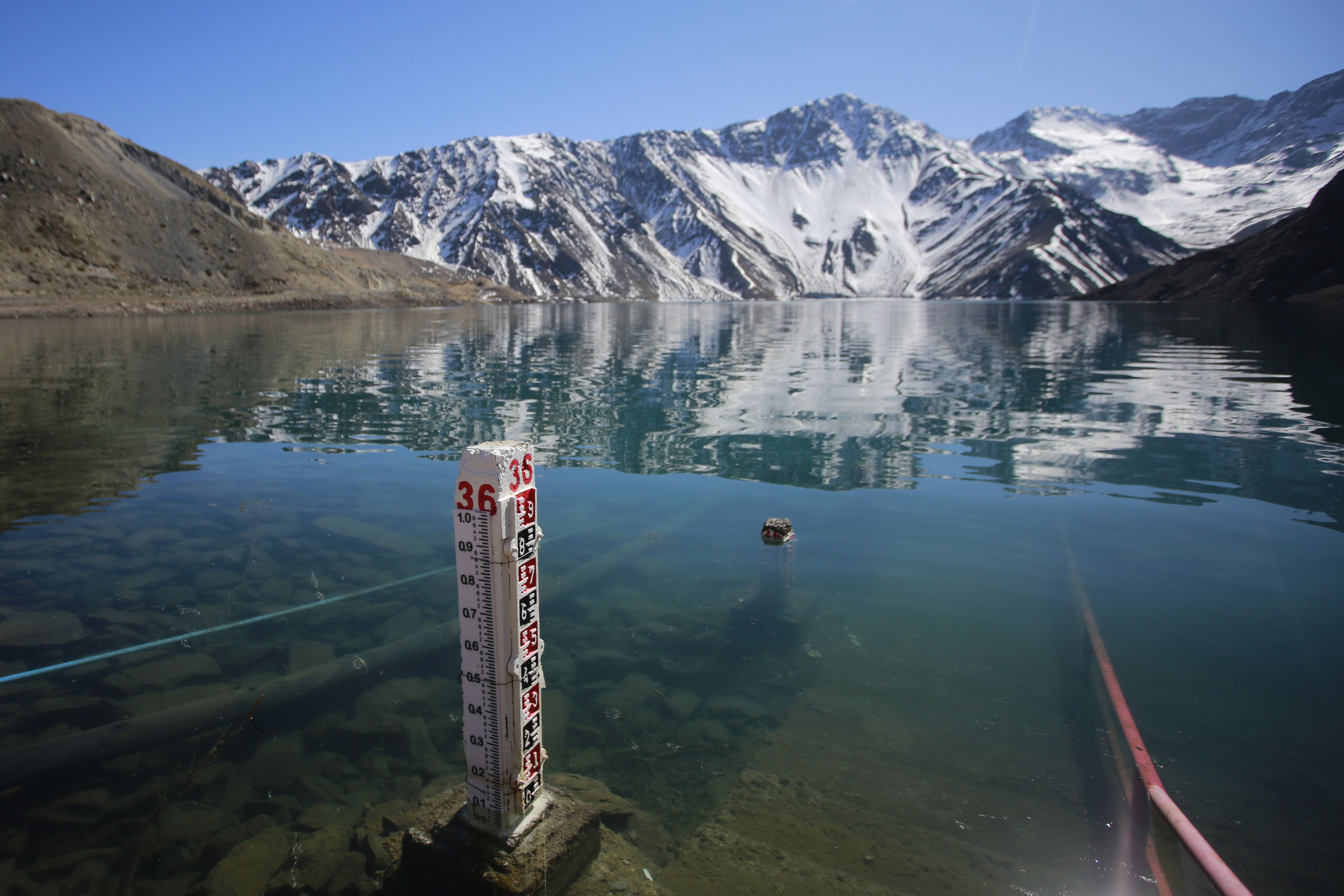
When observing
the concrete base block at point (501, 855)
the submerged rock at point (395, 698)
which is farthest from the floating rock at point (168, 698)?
the concrete base block at point (501, 855)

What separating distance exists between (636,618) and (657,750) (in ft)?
8.85

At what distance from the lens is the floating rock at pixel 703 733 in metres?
7.48

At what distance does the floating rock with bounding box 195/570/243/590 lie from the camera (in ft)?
34.8

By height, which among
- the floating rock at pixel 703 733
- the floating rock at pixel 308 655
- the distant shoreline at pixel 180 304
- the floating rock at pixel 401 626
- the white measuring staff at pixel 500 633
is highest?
the distant shoreline at pixel 180 304

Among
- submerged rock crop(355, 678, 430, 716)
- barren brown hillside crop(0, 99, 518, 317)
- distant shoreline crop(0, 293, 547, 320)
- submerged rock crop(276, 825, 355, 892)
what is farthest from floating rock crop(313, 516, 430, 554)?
barren brown hillside crop(0, 99, 518, 317)

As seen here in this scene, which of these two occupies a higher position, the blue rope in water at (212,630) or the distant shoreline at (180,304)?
the distant shoreline at (180,304)

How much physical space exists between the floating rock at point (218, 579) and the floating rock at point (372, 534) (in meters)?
2.06

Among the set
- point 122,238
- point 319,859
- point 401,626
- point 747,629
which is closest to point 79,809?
point 319,859

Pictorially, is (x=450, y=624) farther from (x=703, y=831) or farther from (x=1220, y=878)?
(x=1220, y=878)

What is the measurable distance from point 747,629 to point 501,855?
4.95 m

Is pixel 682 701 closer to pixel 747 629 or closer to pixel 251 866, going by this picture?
pixel 747 629

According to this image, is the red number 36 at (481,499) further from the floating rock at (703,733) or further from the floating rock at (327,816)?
the floating rock at (703,733)

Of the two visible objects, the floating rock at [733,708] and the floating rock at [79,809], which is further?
the floating rock at [733,708]

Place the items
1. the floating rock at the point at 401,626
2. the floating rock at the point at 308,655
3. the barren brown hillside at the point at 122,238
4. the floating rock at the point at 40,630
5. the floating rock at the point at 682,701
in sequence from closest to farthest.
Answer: the floating rock at the point at 682,701 → the floating rock at the point at 308,655 → the floating rock at the point at 40,630 → the floating rock at the point at 401,626 → the barren brown hillside at the point at 122,238
